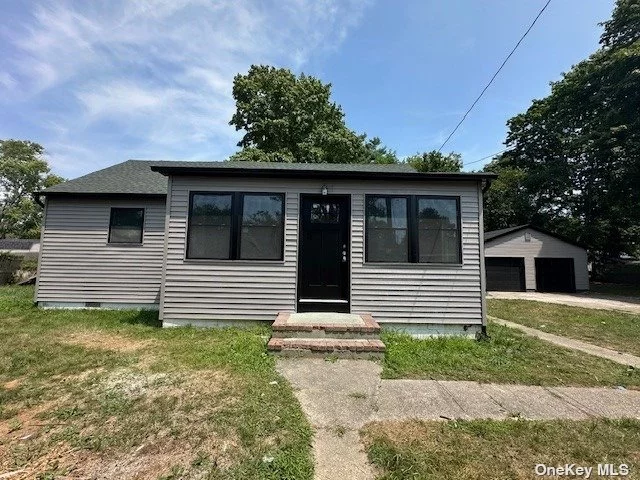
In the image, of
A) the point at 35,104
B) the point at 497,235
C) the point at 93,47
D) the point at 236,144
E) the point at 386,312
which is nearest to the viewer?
the point at 386,312

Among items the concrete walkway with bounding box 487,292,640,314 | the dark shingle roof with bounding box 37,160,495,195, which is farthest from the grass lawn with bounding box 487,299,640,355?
the dark shingle roof with bounding box 37,160,495,195

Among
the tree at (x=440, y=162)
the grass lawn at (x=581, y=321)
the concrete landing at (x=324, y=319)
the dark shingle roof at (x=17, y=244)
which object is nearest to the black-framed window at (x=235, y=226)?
the concrete landing at (x=324, y=319)

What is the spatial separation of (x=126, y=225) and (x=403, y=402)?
7.99 meters

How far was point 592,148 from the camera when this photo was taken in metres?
18.8

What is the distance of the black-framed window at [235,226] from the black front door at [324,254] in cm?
51

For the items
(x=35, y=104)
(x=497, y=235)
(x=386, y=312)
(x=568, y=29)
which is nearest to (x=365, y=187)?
(x=386, y=312)

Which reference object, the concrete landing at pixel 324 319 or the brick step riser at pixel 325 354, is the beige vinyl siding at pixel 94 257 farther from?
the brick step riser at pixel 325 354

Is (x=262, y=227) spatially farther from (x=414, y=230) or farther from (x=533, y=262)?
(x=533, y=262)

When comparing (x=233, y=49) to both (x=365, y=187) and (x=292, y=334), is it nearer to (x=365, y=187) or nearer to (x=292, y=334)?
(x=365, y=187)

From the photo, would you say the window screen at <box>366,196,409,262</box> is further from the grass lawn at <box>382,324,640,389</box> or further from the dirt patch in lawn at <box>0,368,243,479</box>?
the dirt patch in lawn at <box>0,368,243,479</box>

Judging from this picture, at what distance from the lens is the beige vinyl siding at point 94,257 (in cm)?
798

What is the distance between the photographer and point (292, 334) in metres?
4.80

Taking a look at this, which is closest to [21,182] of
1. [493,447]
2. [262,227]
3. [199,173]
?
[199,173]

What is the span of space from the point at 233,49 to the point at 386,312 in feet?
26.2
